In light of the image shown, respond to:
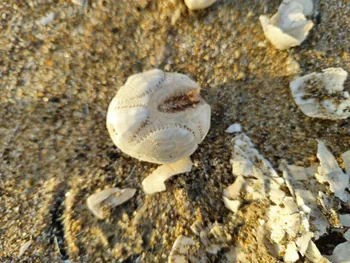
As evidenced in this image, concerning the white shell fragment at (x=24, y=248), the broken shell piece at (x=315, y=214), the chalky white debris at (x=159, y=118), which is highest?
the chalky white debris at (x=159, y=118)

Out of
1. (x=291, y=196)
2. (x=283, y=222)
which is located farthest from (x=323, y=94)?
(x=283, y=222)

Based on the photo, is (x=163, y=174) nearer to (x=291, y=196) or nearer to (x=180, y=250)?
(x=180, y=250)

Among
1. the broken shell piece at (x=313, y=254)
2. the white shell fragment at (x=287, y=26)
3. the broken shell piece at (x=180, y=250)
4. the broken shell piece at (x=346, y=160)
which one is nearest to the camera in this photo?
the broken shell piece at (x=313, y=254)

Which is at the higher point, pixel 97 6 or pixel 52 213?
pixel 97 6

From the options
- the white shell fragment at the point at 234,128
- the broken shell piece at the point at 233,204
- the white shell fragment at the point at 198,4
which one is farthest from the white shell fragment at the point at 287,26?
the broken shell piece at the point at 233,204

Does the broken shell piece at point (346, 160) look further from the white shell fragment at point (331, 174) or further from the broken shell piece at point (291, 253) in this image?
the broken shell piece at point (291, 253)

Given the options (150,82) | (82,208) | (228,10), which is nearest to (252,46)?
(228,10)

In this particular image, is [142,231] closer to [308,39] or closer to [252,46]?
[252,46]

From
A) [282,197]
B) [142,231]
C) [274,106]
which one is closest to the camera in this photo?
[282,197]
